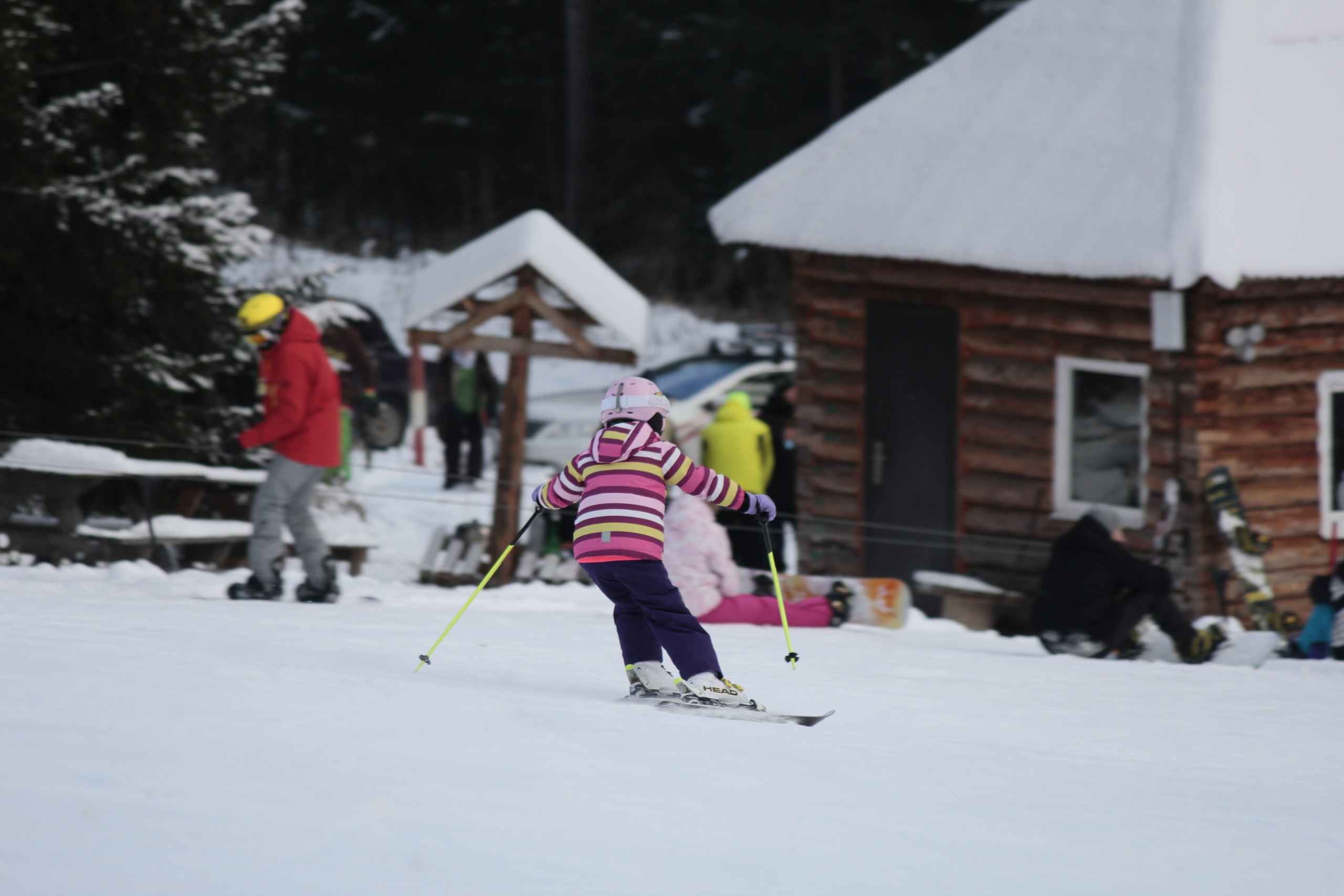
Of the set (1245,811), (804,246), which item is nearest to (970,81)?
(804,246)

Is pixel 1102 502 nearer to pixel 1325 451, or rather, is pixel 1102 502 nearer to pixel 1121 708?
pixel 1325 451

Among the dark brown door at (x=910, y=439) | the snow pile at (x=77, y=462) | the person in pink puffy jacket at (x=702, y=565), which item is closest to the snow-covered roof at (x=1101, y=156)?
the dark brown door at (x=910, y=439)

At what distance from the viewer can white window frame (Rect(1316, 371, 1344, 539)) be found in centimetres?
1034

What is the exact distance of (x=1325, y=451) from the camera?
1039 cm

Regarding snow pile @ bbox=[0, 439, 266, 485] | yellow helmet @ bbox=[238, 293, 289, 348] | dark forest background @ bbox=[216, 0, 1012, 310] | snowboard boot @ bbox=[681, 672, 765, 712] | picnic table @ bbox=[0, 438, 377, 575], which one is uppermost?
dark forest background @ bbox=[216, 0, 1012, 310]

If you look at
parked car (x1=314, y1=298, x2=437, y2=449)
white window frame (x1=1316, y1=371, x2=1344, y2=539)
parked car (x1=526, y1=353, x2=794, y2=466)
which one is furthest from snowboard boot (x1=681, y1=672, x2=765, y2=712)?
parked car (x1=314, y1=298, x2=437, y2=449)

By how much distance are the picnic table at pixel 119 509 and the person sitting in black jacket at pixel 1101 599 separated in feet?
17.2

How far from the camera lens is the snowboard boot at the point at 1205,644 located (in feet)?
29.0

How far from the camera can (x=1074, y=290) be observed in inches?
410

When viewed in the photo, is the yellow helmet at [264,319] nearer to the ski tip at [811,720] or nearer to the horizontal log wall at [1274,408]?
the ski tip at [811,720]

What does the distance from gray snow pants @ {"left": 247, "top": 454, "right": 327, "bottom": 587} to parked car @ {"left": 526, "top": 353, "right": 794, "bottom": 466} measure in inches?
287

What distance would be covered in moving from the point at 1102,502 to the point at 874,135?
356 cm

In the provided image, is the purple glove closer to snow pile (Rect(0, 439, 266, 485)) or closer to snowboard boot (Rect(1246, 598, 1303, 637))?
snow pile (Rect(0, 439, 266, 485))

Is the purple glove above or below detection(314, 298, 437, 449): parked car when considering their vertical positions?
below
